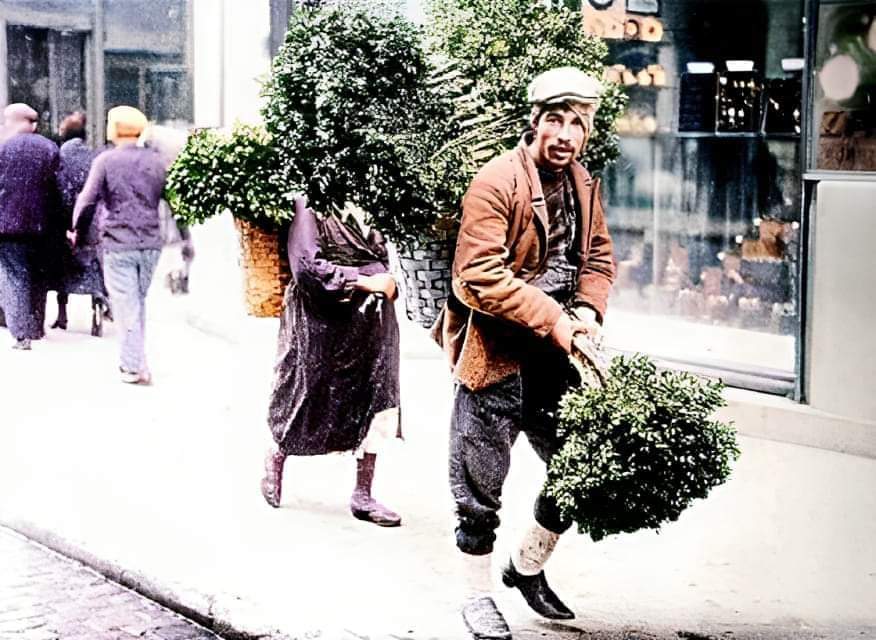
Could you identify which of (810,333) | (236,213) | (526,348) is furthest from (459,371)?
(810,333)

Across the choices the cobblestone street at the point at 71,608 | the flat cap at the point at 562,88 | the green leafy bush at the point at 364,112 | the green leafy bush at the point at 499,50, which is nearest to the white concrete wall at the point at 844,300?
the green leafy bush at the point at 499,50

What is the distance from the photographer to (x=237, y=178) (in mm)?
6102

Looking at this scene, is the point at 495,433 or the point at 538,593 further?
the point at 538,593

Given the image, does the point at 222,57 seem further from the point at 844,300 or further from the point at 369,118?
the point at 844,300

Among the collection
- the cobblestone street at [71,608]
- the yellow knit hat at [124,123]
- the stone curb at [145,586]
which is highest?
the yellow knit hat at [124,123]

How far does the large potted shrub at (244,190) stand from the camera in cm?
607

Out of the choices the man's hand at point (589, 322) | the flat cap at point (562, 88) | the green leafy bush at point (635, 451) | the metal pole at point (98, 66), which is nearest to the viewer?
the green leafy bush at point (635, 451)

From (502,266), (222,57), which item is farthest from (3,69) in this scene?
(502,266)

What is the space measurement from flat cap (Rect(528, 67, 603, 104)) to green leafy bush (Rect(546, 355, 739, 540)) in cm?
92

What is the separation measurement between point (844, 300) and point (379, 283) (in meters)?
2.24

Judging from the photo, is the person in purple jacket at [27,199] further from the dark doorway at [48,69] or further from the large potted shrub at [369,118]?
the large potted shrub at [369,118]

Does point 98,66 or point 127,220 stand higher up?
point 98,66

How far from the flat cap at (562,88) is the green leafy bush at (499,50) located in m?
0.43

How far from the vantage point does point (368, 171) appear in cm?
558
